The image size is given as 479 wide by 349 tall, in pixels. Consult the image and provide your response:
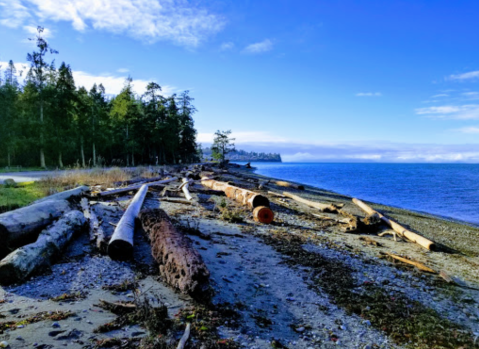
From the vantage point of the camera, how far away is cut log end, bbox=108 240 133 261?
558cm

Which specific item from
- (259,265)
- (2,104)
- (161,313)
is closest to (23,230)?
(161,313)

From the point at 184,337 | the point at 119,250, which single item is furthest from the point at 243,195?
the point at 184,337

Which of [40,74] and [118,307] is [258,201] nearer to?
[118,307]

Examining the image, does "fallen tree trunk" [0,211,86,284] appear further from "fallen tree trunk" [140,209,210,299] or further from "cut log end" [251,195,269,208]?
"cut log end" [251,195,269,208]

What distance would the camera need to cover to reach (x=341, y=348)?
11.6ft

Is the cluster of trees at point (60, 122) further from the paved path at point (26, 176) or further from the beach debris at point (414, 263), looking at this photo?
the beach debris at point (414, 263)

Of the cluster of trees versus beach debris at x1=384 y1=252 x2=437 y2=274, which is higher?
the cluster of trees

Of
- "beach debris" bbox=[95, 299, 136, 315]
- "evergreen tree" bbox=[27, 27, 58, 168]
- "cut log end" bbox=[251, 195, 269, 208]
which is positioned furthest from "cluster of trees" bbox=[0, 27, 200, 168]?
"beach debris" bbox=[95, 299, 136, 315]

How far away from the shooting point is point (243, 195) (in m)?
13.1

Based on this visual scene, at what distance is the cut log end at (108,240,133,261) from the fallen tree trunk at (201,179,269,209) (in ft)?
21.8

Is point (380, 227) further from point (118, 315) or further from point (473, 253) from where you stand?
point (118, 315)

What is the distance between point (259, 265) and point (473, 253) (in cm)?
739

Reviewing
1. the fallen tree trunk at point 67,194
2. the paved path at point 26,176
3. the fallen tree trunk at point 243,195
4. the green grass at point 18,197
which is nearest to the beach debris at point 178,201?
the fallen tree trunk at point 243,195

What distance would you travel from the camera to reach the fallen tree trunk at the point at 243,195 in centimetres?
1174
